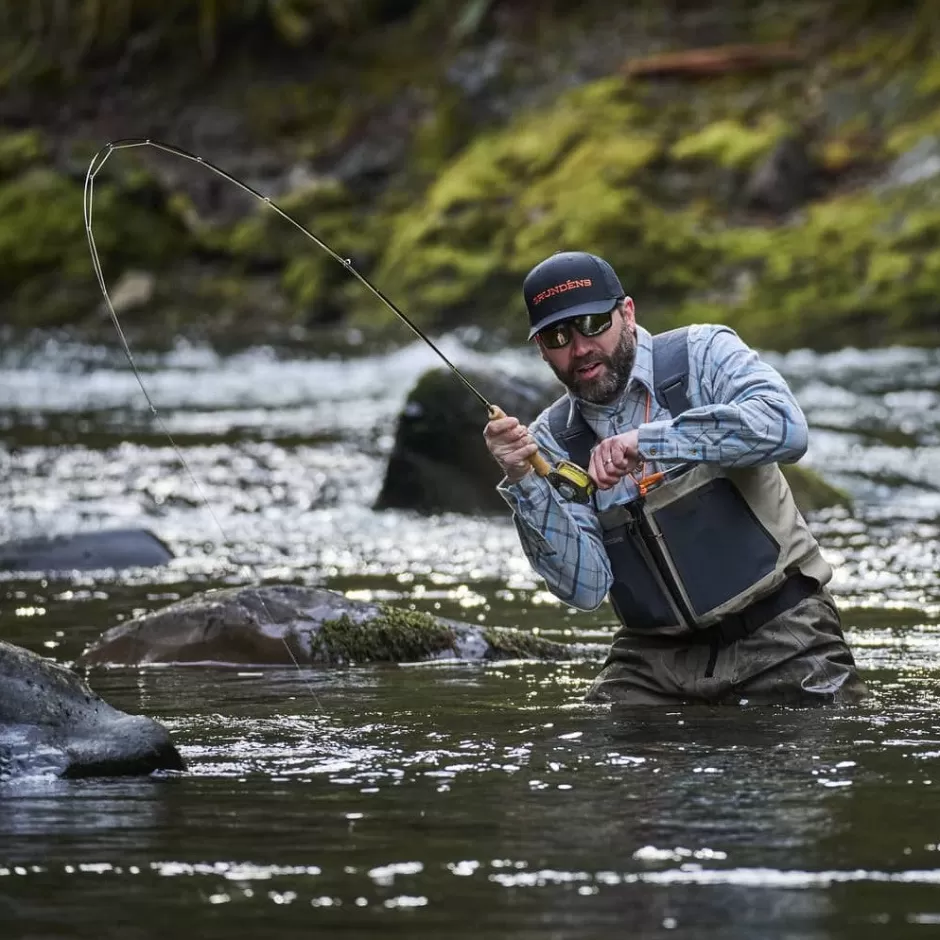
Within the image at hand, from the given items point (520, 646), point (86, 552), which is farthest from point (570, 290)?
point (86, 552)

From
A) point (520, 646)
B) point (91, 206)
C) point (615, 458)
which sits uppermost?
point (91, 206)

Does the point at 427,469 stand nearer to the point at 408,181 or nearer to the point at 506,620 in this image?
the point at 506,620

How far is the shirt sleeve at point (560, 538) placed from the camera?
5.49 meters

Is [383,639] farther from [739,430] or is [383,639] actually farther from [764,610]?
[739,430]

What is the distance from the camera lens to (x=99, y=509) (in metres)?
11.7

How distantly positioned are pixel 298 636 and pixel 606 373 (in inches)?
87.3

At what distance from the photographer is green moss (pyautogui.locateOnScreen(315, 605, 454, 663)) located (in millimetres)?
7152

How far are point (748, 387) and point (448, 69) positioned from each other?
28611mm

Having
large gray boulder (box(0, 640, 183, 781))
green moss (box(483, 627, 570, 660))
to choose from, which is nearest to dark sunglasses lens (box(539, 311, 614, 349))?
large gray boulder (box(0, 640, 183, 781))

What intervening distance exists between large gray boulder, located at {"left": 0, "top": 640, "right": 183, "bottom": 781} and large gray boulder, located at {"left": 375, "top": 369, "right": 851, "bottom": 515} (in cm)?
624

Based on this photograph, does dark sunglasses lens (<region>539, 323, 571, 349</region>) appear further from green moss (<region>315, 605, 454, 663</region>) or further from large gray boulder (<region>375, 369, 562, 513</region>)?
large gray boulder (<region>375, 369, 562, 513</region>)

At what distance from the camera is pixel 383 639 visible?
7.20 metres

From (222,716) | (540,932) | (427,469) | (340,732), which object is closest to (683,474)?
(340,732)

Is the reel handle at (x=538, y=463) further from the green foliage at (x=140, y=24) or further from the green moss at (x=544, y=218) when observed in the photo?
the green foliage at (x=140, y=24)
